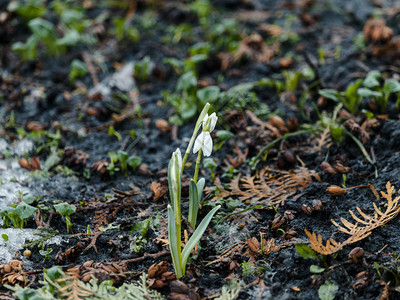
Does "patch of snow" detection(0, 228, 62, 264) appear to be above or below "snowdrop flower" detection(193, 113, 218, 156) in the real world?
below

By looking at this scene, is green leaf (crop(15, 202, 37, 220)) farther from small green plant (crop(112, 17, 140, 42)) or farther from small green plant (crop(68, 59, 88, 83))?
small green plant (crop(112, 17, 140, 42))

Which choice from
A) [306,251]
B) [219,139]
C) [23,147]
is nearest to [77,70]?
[23,147]

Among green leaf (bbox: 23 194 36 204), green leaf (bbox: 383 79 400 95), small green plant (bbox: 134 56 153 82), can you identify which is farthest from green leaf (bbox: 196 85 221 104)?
green leaf (bbox: 23 194 36 204)

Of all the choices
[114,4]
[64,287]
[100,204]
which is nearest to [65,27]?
[114,4]

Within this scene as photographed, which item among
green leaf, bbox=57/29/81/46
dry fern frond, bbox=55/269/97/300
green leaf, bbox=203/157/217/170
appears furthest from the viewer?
green leaf, bbox=57/29/81/46

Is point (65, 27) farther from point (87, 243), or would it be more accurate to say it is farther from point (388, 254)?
point (388, 254)

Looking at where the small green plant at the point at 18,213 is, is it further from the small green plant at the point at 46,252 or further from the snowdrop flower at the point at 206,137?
the snowdrop flower at the point at 206,137
